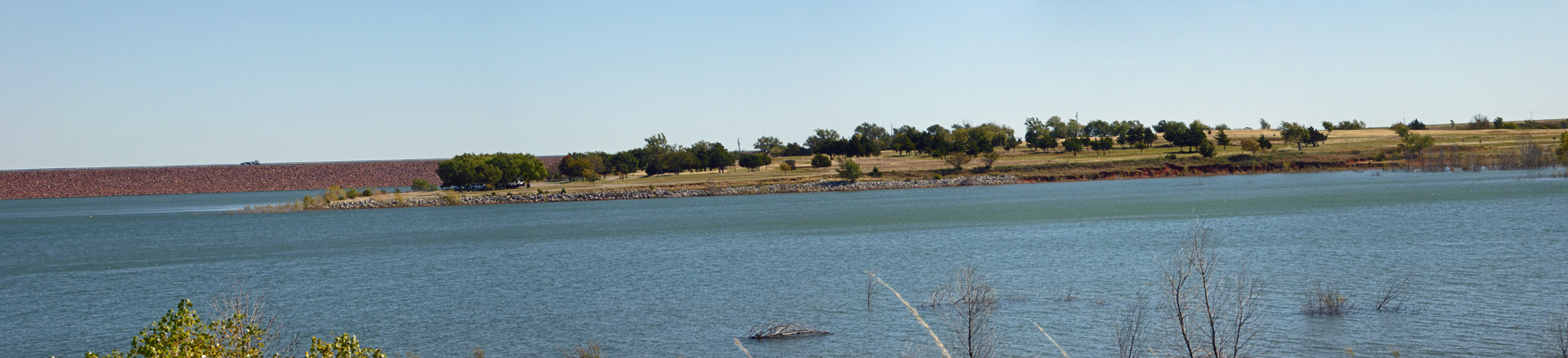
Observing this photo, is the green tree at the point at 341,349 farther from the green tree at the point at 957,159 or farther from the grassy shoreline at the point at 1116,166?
the green tree at the point at 957,159

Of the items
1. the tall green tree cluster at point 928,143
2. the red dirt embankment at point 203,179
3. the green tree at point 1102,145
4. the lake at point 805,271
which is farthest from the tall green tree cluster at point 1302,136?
the red dirt embankment at point 203,179

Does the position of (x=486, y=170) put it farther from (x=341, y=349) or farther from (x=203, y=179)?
(x=341, y=349)

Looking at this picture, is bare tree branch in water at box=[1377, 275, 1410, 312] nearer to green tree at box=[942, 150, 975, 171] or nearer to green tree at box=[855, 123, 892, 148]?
green tree at box=[942, 150, 975, 171]

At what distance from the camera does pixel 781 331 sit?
63.4ft

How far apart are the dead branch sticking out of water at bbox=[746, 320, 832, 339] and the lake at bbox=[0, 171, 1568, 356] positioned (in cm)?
38

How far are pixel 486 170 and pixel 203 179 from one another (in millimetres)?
77588

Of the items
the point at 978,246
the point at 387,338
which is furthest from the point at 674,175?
the point at 387,338

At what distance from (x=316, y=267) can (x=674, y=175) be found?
6894 centimetres

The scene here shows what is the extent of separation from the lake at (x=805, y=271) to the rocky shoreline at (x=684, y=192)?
18.0 m

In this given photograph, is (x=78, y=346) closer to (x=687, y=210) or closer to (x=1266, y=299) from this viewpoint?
(x=1266, y=299)

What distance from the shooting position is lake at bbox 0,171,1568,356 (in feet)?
63.8

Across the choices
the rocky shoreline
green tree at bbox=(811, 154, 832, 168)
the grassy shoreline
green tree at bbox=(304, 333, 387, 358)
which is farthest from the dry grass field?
green tree at bbox=(304, 333, 387, 358)

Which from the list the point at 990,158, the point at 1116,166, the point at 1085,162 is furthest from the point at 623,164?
the point at 1116,166

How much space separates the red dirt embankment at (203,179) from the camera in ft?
460
